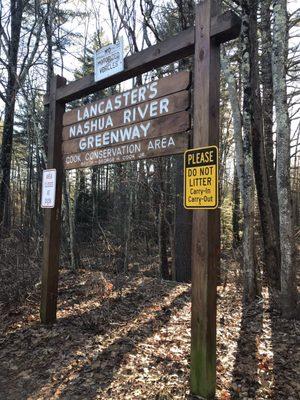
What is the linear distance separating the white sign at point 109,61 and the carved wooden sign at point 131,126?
0.35m

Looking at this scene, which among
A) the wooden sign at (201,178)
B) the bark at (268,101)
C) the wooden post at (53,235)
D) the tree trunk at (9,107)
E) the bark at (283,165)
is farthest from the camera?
the tree trunk at (9,107)

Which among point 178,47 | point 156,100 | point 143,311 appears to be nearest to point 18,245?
point 143,311

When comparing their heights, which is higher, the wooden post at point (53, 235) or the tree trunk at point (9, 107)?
the tree trunk at point (9, 107)

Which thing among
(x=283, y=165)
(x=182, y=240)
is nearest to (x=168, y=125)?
(x=283, y=165)

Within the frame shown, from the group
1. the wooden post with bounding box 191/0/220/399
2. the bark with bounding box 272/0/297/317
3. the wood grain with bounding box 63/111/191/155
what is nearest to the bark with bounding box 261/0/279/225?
the bark with bounding box 272/0/297/317

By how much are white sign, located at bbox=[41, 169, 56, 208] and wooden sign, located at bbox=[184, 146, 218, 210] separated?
2.71 meters

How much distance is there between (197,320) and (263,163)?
4524 mm

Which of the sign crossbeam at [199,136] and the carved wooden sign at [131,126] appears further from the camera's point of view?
the carved wooden sign at [131,126]

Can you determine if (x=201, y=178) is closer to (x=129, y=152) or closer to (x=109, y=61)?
(x=129, y=152)

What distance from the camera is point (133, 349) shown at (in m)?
4.82

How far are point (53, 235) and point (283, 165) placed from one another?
152 inches

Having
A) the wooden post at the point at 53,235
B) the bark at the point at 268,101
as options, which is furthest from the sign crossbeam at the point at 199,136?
the bark at the point at 268,101

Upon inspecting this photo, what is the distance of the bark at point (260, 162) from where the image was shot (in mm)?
7250

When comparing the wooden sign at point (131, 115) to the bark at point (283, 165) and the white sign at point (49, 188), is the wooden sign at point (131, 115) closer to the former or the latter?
the white sign at point (49, 188)
